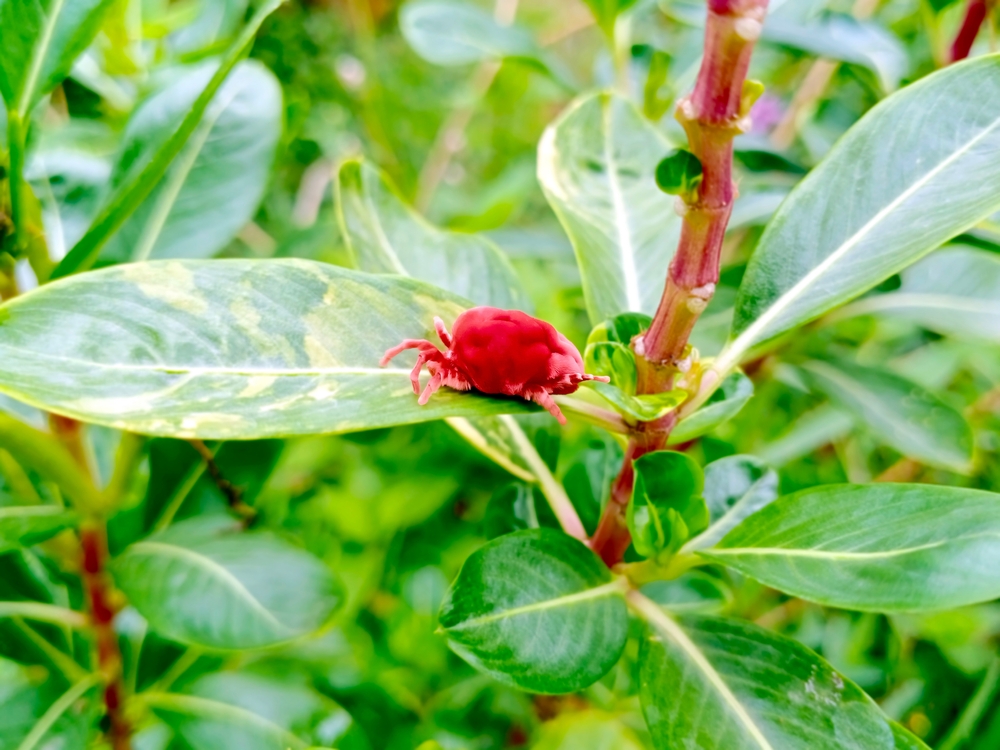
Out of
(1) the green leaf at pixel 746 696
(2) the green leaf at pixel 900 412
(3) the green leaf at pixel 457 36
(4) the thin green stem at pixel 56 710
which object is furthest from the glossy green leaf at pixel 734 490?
(3) the green leaf at pixel 457 36

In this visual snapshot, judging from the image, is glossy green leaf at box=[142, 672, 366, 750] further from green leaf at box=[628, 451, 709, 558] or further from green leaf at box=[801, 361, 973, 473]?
green leaf at box=[801, 361, 973, 473]

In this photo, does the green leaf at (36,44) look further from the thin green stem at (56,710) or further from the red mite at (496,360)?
the thin green stem at (56,710)

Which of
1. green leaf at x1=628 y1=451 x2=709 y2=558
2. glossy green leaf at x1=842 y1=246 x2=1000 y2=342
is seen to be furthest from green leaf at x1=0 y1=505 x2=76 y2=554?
glossy green leaf at x1=842 y1=246 x2=1000 y2=342

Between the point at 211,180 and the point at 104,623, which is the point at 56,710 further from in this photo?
the point at 211,180

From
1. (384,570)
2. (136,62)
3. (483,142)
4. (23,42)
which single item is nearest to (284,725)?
(384,570)

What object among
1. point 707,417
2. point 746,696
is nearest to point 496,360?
point 707,417
